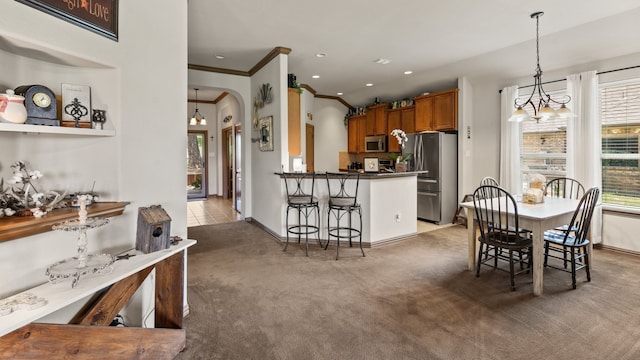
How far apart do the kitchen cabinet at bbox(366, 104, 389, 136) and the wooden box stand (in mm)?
5791

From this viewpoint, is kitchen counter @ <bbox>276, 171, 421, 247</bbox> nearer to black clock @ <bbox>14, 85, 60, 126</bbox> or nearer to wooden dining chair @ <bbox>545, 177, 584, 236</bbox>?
wooden dining chair @ <bbox>545, 177, 584, 236</bbox>

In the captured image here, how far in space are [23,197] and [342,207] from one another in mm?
3089

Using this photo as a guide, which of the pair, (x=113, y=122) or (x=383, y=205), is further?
(x=383, y=205)

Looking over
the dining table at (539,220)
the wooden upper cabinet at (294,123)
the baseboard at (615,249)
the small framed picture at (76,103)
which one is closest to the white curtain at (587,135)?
the baseboard at (615,249)

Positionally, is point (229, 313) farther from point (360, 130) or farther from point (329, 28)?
point (360, 130)

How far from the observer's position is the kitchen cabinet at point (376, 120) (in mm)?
6980

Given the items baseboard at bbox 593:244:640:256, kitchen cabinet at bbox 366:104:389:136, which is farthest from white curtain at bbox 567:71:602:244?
kitchen cabinet at bbox 366:104:389:136

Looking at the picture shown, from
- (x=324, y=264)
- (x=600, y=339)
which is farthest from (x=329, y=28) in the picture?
(x=600, y=339)

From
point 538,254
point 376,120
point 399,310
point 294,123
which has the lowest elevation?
point 399,310

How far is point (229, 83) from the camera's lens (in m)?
5.48

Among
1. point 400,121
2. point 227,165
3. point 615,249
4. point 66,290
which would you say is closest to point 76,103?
point 66,290

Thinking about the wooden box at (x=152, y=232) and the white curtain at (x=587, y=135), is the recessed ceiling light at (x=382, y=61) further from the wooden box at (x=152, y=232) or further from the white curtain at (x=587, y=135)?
the wooden box at (x=152, y=232)

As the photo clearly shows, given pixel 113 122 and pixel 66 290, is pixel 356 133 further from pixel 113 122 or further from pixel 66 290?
pixel 66 290

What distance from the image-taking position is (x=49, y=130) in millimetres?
1415
